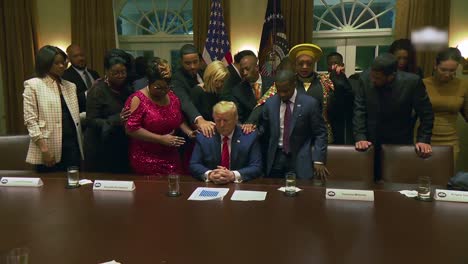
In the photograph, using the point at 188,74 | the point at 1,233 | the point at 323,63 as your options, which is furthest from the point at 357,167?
the point at 323,63

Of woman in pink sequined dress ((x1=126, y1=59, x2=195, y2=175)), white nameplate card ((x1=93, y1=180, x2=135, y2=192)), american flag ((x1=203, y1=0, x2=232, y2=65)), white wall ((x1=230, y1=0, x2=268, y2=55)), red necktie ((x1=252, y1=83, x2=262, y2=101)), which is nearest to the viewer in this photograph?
white nameplate card ((x1=93, y1=180, x2=135, y2=192))

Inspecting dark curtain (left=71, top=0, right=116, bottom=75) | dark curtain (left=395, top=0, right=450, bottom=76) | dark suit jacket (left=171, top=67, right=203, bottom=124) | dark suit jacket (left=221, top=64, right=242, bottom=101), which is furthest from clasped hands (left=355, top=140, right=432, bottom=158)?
dark curtain (left=71, top=0, right=116, bottom=75)

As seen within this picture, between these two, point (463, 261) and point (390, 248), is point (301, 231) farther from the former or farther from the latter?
point (463, 261)

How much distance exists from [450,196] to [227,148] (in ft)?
3.96

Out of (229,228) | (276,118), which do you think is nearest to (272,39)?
(276,118)

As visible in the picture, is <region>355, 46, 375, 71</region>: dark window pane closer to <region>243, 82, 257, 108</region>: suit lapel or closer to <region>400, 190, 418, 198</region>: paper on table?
<region>243, 82, 257, 108</region>: suit lapel

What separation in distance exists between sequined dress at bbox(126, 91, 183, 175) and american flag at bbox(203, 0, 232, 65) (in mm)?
2350

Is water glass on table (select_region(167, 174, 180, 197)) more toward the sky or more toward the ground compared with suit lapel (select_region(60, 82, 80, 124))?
more toward the ground

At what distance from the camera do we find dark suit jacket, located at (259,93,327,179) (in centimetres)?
260

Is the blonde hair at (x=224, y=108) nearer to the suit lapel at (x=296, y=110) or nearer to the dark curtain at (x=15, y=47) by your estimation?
the suit lapel at (x=296, y=110)

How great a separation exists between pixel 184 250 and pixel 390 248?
0.71 metres

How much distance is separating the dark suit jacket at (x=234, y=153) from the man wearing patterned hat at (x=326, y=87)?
578mm

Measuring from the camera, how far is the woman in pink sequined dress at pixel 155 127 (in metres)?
2.56

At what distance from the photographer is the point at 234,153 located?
2469 mm
